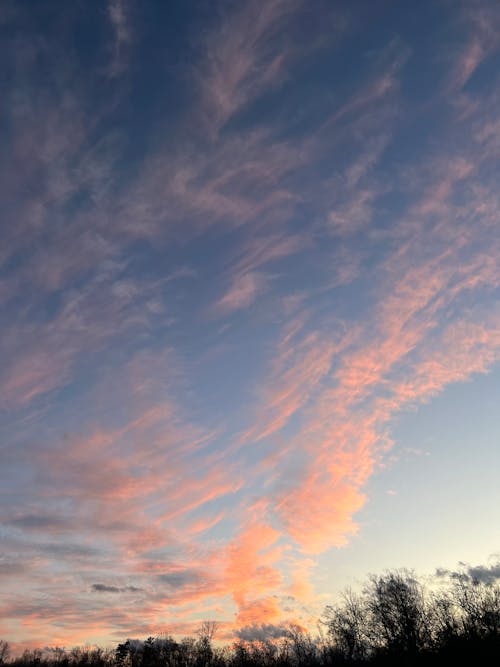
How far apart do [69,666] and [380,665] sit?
455ft

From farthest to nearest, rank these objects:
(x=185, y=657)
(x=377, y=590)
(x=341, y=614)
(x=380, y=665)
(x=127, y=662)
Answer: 1. (x=127, y=662)
2. (x=185, y=657)
3. (x=341, y=614)
4. (x=377, y=590)
5. (x=380, y=665)

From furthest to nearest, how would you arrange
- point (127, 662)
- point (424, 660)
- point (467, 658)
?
point (127, 662)
point (424, 660)
point (467, 658)

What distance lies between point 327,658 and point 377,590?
3049 cm

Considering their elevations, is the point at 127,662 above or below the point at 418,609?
below

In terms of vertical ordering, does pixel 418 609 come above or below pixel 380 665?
above

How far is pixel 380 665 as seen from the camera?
7475 cm

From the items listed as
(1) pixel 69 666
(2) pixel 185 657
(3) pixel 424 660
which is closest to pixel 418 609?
(3) pixel 424 660

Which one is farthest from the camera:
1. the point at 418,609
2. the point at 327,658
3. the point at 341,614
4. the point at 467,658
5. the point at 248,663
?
the point at 248,663

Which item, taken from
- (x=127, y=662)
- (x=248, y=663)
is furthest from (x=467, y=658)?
(x=127, y=662)

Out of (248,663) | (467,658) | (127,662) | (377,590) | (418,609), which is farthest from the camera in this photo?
(127,662)

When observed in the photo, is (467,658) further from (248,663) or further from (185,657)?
(185,657)

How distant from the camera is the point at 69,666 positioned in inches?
6127

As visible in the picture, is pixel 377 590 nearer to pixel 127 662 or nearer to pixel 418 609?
pixel 418 609

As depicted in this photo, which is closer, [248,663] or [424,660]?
[424,660]
